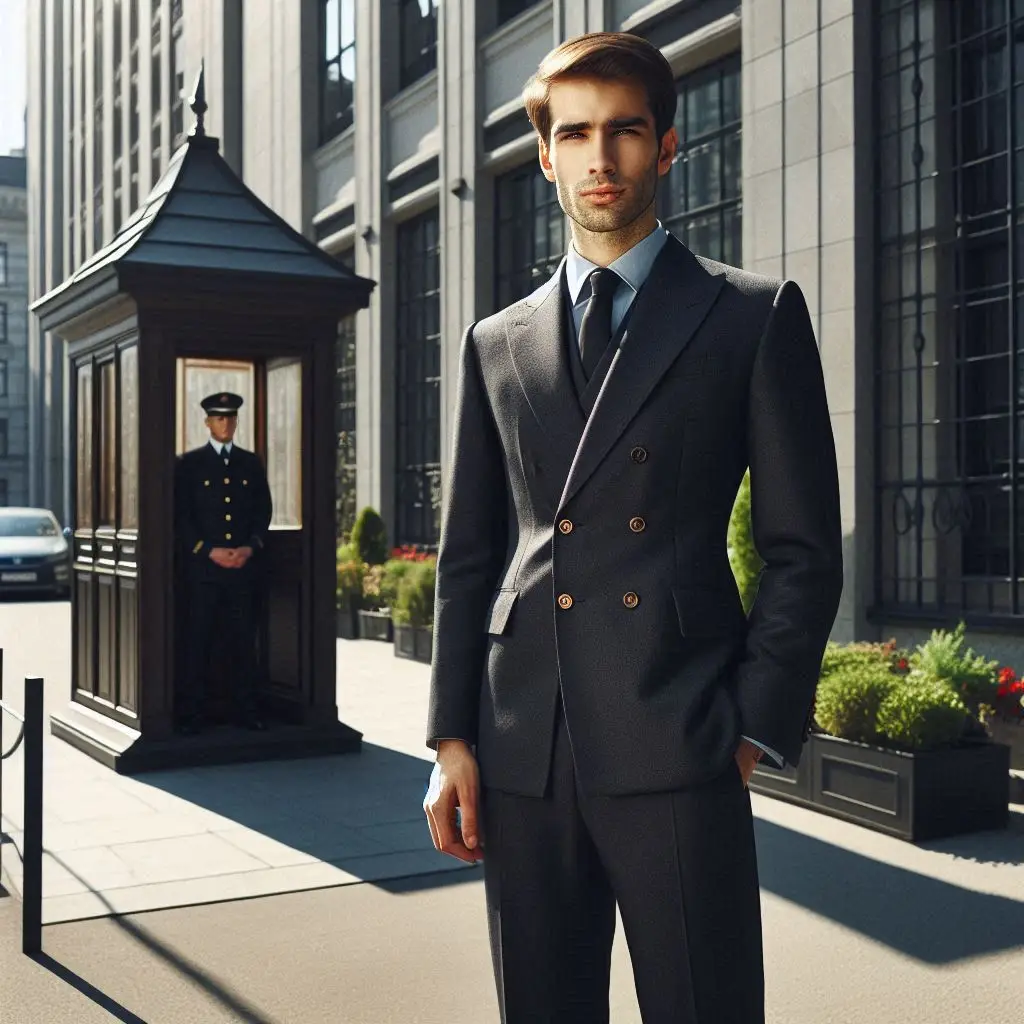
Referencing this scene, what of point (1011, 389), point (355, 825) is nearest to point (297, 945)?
point (355, 825)

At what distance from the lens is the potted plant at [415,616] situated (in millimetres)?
15570

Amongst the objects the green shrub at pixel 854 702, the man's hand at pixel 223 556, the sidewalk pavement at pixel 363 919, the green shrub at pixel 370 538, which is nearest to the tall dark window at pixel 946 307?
the green shrub at pixel 854 702

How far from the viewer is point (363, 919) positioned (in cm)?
557

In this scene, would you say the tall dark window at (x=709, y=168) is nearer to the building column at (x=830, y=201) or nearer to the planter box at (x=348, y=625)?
the building column at (x=830, y=201)

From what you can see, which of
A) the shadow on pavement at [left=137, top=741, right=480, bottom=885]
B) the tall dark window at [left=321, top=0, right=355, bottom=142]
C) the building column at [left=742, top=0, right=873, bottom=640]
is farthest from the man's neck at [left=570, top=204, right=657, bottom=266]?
the tall dark window at [left=321, top=0, right=355, bottom=142]

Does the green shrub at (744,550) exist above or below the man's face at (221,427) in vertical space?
below

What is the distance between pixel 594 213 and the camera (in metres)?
2.44

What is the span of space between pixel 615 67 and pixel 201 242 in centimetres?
716

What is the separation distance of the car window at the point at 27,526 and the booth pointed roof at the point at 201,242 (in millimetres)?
17935

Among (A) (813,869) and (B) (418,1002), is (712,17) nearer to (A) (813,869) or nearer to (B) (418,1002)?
(A) (813,869)

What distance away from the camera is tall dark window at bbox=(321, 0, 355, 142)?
24047mm

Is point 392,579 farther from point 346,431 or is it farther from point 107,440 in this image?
point 107,440

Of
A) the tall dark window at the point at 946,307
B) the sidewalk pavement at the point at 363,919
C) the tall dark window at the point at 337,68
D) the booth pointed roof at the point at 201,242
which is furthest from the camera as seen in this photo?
the tall dark window at the point at 337,68

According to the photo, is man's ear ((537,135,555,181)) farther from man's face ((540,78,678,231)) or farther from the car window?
the car window
